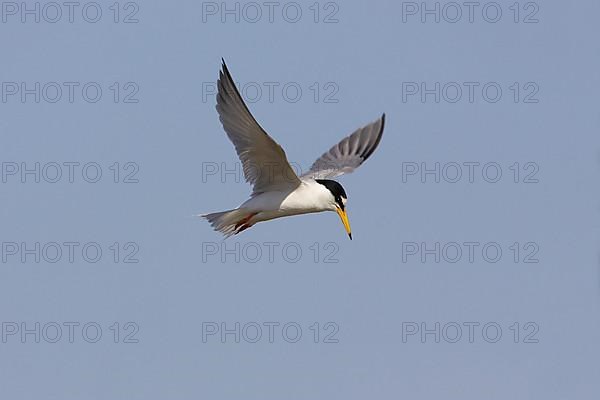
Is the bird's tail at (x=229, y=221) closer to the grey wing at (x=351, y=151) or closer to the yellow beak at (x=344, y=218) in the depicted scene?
the yellow beak at (x=344, y=218)

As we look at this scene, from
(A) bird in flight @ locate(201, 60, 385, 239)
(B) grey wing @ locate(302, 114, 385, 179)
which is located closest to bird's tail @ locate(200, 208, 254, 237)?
(A) bird in flight @ locate(201, 60, 385, 239)

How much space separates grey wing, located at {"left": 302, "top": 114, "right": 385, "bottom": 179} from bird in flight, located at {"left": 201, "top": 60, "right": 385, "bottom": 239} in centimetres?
242

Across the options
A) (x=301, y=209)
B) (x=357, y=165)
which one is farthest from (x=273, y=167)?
(x=357, y=165)

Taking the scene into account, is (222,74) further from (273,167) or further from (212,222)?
(212,222)

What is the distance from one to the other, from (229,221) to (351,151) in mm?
3461

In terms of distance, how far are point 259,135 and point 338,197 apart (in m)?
1.84

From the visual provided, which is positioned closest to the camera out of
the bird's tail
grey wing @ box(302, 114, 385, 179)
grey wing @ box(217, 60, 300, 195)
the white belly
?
grey wing @ box(217, 60, 300, 195)

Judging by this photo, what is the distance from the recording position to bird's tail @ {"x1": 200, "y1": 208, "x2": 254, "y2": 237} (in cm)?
1641

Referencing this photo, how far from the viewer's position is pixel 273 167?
51.4ft

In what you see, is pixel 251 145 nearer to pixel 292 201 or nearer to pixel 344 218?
pixel 292 201

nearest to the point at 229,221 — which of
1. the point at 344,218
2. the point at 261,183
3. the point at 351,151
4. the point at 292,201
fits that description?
the point at 261,183

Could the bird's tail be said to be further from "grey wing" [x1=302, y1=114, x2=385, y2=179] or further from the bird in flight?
"grey wing" [x1=302, y1=114, x2=385, y2=179]

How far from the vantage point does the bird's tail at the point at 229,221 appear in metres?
Result: 16.4

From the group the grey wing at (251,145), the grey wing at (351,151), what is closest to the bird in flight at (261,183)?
the grey wing at (251,145)
